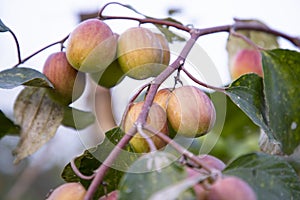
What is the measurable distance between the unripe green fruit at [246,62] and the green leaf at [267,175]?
0.54 meters

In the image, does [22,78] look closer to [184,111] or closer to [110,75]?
[110,75]

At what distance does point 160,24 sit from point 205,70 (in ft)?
0.36

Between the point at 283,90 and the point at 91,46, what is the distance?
0.27 meters

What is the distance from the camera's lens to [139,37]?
0.75 m

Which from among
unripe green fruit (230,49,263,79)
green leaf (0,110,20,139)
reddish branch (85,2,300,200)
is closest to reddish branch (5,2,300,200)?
reddish branch (85,2,300,200)

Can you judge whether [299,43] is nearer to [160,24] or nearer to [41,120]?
[160,24]

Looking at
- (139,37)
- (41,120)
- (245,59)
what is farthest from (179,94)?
(245,59)

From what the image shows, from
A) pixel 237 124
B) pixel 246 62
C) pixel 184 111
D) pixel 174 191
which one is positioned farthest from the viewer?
pixel 237 124

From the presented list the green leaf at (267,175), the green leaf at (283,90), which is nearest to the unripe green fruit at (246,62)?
the green leaf at (283,90)

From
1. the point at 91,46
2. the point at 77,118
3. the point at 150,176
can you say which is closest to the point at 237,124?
the point at 77,118

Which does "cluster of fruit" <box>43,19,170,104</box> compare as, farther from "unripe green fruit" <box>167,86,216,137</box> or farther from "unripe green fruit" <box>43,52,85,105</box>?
"unripe green fruit" <box>167,86,216,137</box>

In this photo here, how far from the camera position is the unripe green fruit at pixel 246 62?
1.09m

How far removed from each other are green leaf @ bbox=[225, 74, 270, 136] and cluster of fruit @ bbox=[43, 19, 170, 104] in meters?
0.11

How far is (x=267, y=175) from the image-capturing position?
0.54 meters
